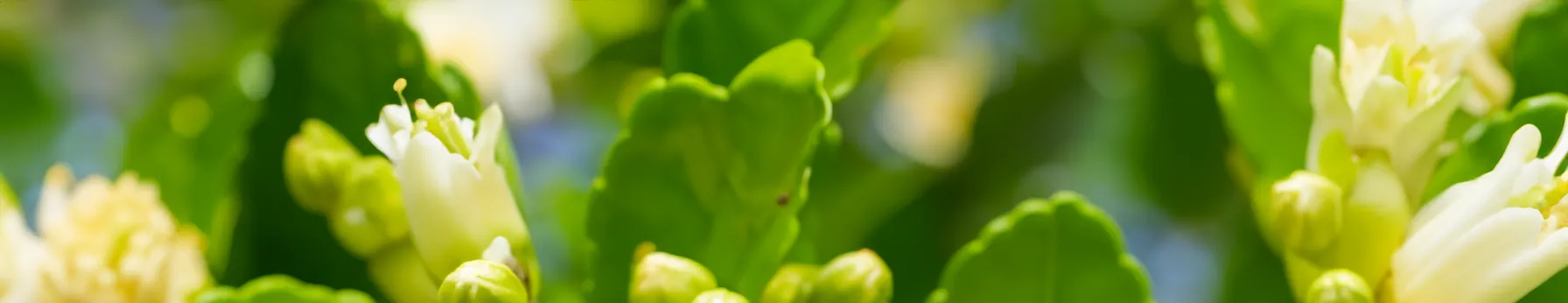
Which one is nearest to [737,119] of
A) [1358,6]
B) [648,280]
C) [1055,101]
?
[648,280]

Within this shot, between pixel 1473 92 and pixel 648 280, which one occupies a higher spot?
pixel 1473 92

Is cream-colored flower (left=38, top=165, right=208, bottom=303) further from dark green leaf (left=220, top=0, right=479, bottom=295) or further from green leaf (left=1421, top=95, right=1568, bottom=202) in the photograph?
green leaf (left=1421, top=95, right=1568, bottom=202)

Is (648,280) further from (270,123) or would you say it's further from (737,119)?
(270,123)

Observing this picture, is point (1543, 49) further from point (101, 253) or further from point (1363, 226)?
point (101, 253)

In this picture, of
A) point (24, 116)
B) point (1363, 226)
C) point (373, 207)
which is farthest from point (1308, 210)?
point (24, 116)

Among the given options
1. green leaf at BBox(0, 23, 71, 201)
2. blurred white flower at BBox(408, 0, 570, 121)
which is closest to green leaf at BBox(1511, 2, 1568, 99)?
blurred white flower at BBox(408, 0, 570, 121)

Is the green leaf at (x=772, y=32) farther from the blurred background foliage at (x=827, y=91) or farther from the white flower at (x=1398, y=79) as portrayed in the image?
the white flower at (x=1398, y=79)
